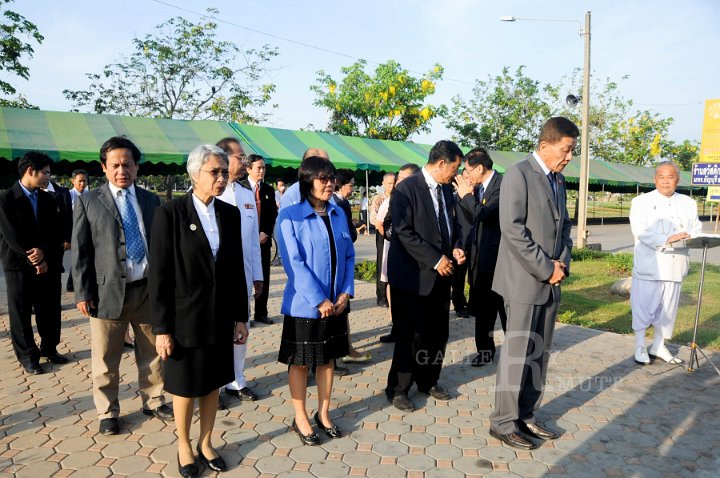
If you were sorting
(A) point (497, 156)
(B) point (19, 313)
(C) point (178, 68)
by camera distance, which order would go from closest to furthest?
(B) point (19, 313), (A) point (497, 156), (C) point (178, 68)

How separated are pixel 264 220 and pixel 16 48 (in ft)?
62.6

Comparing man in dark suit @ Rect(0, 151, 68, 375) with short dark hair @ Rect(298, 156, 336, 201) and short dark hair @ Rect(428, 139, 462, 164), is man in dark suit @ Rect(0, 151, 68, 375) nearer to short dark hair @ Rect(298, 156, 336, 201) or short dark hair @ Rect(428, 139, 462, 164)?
short dark hair @ Rect(298, 156, 336, 201)

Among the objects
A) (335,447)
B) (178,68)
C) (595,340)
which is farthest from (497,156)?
(335,447)

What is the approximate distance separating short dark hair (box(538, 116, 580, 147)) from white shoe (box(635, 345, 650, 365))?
9.71 feet

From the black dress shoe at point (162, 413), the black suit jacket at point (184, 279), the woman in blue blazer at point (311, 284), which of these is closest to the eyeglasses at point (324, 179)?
the woman in blue blazer at point (311, 284)

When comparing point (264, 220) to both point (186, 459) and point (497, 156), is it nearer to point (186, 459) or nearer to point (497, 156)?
point (186, 459)

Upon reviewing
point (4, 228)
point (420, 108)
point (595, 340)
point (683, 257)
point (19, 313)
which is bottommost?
point (595, 340)

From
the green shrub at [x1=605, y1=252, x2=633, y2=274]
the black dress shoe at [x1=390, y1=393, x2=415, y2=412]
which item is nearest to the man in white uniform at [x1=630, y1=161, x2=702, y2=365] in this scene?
the black dress shoe at [x1=390, y1=393, x2=415, y2=412]

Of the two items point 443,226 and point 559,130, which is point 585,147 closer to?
point 443,226

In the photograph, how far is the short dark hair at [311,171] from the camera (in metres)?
3.37

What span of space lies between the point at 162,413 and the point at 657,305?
4.79 meters

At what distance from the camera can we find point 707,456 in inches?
131

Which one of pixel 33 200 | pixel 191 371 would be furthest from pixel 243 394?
pixel 33 200

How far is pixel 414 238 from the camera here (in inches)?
155
